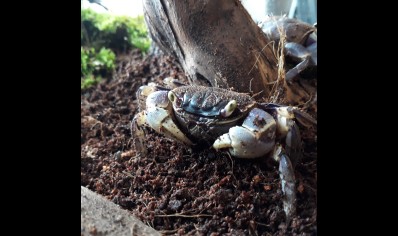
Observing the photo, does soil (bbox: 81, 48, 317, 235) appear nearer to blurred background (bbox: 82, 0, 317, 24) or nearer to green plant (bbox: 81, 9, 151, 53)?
blurred background (bbox: 82, 0, 317, 24)

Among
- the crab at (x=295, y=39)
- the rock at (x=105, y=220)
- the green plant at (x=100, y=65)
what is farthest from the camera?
the green plant at (x=100, y=65)

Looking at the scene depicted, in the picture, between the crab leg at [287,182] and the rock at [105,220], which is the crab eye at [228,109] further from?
the rock at [105,220]

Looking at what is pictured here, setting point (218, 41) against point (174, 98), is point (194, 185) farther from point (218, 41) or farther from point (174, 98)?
point (218, 41)

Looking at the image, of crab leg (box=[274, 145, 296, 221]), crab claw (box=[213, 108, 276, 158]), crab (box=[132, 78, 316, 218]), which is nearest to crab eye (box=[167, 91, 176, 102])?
crab (box=[132, 78, 316, 218])

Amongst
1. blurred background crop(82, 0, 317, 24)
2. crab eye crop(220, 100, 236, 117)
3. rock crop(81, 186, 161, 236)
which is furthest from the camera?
crab eye crop(220, 100, 236, 117)

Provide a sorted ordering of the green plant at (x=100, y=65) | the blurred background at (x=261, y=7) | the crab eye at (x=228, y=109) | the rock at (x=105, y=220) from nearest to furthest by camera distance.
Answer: the rock at (x=105, y=220) < the blurred background at (x=261, y=7) < the crab eye at (x=228, y=109) < the green plant at (x=100, y=65)

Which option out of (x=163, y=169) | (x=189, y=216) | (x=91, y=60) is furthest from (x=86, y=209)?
(x=91, y=60)

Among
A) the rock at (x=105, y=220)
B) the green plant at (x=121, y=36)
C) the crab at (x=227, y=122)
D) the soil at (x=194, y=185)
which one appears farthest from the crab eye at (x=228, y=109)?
the green plant at (x=121, y=36)
